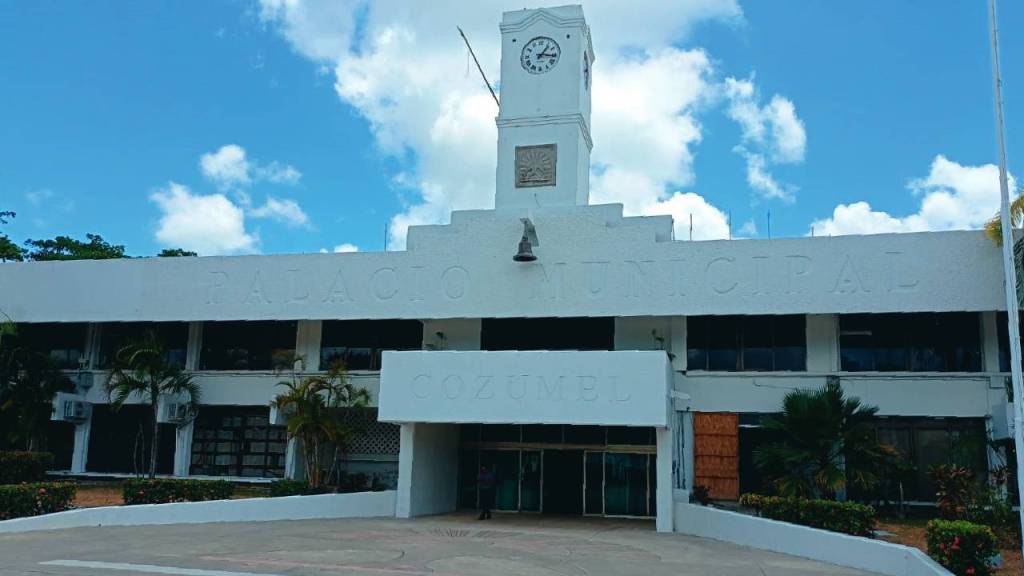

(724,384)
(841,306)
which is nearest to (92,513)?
(724,384)

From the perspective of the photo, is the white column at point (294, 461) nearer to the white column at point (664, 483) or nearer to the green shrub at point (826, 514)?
the white column at point (664, 483)

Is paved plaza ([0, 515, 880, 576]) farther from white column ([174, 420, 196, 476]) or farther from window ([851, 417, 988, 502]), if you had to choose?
white column ([174, 420, 196, 476])

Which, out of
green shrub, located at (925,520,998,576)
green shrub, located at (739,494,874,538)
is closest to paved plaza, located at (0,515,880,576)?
green shrub, located at (739,494,874,538)

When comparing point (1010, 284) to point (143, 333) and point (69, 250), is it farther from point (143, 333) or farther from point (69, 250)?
→ point (69, 250)

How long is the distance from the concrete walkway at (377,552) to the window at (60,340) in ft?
39.5

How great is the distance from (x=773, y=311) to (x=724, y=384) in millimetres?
2625

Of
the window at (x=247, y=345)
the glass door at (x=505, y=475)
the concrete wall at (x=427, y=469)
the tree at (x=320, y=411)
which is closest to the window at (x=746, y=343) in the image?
the glass door at (x=505, y=475)

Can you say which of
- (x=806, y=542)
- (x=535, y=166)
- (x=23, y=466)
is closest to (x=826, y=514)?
(x=806, y=542)

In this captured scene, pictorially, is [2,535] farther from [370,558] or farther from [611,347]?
[611,347]

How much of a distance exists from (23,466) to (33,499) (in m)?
7.12

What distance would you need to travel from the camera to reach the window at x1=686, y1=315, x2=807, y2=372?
24.7 meters

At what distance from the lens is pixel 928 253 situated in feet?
74.0

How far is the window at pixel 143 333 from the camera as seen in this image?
29.1 m

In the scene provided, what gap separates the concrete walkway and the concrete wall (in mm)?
1921
